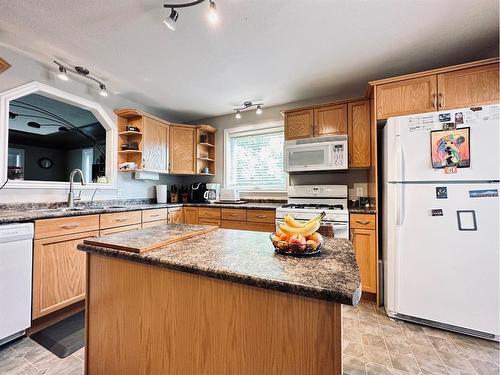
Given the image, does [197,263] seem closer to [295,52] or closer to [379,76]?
[295,52]

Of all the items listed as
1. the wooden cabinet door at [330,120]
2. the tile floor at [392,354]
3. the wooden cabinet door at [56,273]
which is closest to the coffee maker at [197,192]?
the wooden cabinet door at [56,273]

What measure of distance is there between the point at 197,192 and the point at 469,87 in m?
3.57

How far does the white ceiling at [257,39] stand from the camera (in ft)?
5.46

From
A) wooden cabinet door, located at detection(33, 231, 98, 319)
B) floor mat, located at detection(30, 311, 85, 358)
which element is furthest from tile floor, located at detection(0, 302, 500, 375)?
wooden cabinet door, located at detection(33, 231, 98, 319)

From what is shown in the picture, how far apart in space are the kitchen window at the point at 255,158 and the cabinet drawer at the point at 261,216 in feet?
2.41

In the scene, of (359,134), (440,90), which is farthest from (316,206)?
(440,90)

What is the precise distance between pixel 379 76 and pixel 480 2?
3.37 ft

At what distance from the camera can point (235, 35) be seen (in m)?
1.95

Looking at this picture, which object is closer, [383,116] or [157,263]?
[157,263]

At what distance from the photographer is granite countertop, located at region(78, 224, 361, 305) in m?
0.66

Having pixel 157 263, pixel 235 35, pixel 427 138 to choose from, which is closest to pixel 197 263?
pixel 157 263

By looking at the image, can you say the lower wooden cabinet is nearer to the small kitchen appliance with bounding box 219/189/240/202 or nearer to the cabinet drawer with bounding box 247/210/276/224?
the cabinet drawer with bounding box 247/210/276/224

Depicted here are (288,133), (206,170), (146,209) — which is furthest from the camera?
(206,170)

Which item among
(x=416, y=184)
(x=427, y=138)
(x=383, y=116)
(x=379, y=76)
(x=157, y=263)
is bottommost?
(x=157, y=263)
